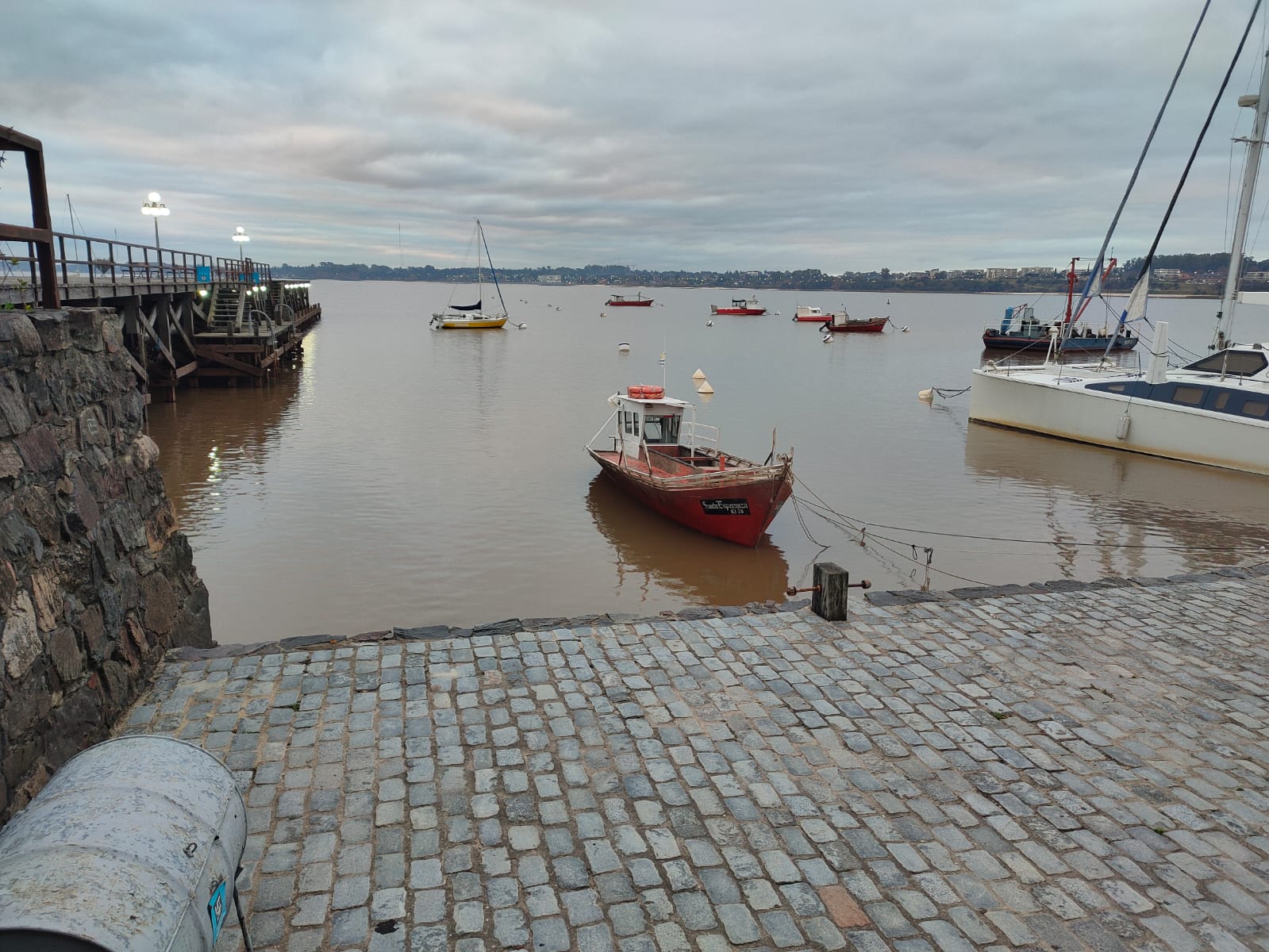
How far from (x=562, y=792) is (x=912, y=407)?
117 ft

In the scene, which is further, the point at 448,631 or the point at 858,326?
the point at 858,326

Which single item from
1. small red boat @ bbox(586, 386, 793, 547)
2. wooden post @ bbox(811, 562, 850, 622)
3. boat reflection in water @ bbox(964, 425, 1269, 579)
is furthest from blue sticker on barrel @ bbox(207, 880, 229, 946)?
boat reflection in water @ bbox(964, 425, 1269, 579)

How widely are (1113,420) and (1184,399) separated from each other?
217 cm

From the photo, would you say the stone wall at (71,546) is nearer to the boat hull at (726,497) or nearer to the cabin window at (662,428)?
the boat hull at (726,497)

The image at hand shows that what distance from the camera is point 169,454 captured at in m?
23.3

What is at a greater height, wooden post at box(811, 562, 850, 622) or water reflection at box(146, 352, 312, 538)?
wooden post at box(811, 562, 850, 622)

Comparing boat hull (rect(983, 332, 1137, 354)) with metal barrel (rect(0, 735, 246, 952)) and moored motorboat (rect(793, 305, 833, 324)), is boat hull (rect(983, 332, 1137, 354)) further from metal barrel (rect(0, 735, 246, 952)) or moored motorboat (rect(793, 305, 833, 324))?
metal barrel (rect(0, 735, 246, 952))

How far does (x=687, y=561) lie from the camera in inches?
650

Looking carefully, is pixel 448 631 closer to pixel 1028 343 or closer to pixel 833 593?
pixel 833 593

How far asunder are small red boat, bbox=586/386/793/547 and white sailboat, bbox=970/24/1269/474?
15413mm

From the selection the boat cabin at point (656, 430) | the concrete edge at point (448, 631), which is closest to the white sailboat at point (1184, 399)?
the boat cabin at point (656, 430)

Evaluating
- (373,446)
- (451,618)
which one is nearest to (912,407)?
(373,446)

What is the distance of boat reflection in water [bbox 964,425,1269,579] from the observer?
17.3m

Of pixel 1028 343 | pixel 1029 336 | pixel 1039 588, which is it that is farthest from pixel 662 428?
pixel 1029 336
